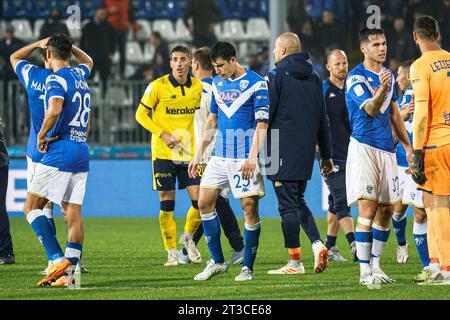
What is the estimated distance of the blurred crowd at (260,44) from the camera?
19.0m

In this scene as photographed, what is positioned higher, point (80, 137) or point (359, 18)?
point (359, 18)

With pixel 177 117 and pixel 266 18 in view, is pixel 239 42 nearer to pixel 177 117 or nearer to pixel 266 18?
pixel 266 18

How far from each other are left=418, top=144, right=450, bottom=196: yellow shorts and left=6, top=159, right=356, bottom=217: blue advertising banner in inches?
324

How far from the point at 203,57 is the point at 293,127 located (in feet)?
7.09

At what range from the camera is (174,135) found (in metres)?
10.7

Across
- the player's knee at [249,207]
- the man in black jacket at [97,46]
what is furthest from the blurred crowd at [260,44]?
the player's knee at [249,207]

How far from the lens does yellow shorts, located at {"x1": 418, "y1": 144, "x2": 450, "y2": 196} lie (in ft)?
27.0

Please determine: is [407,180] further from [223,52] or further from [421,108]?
[223,52]

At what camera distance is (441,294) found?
773cm

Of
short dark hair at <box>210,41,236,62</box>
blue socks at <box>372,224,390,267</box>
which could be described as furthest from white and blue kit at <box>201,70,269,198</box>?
blue socks at <box>372,224,390,267</box>

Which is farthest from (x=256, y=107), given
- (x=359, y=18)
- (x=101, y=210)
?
(x=359, y=18)

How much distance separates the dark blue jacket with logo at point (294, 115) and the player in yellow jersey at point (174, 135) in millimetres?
1716

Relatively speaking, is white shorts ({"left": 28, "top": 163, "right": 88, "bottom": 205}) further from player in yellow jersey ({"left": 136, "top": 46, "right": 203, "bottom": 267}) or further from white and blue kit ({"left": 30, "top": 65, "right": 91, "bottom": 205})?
player in yellow jersey ({"left": 136, "top": 46, "right": 203, "bottom": 267})

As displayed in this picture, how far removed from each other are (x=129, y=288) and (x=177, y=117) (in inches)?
113
